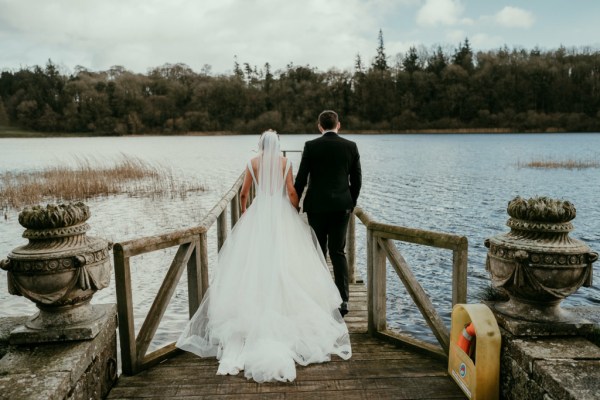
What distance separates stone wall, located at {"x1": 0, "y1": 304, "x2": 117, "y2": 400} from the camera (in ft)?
8.36

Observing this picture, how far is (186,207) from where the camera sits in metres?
17.6

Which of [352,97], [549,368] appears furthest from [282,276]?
[352,97]

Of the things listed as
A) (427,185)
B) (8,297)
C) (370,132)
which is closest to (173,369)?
(8,297)

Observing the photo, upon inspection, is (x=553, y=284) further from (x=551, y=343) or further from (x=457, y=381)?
(x=457, y=381)

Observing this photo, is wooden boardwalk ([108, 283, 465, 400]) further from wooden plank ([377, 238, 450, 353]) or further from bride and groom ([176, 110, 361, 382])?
wooden plank ([377, 238, 450, 353])

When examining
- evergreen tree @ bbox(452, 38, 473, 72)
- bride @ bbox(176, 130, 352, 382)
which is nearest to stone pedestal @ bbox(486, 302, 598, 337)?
bride @ bbox(176, 130, 352, 382)

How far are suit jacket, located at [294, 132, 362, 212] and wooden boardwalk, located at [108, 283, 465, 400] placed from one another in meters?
1.39

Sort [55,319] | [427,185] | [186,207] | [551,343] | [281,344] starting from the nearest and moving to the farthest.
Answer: [551,343], [55,319], [281,344], [186,207], [427,185]

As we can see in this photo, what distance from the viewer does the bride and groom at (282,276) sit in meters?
3.76

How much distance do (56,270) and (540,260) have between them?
3.01m

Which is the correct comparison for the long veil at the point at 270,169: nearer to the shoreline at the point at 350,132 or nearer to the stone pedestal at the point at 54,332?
the stone pedestal at the point at 54,332

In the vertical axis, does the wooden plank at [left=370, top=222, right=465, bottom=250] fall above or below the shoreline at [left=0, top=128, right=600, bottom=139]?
below

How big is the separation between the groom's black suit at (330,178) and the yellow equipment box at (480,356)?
1684 millimetres

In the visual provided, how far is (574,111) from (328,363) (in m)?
109
